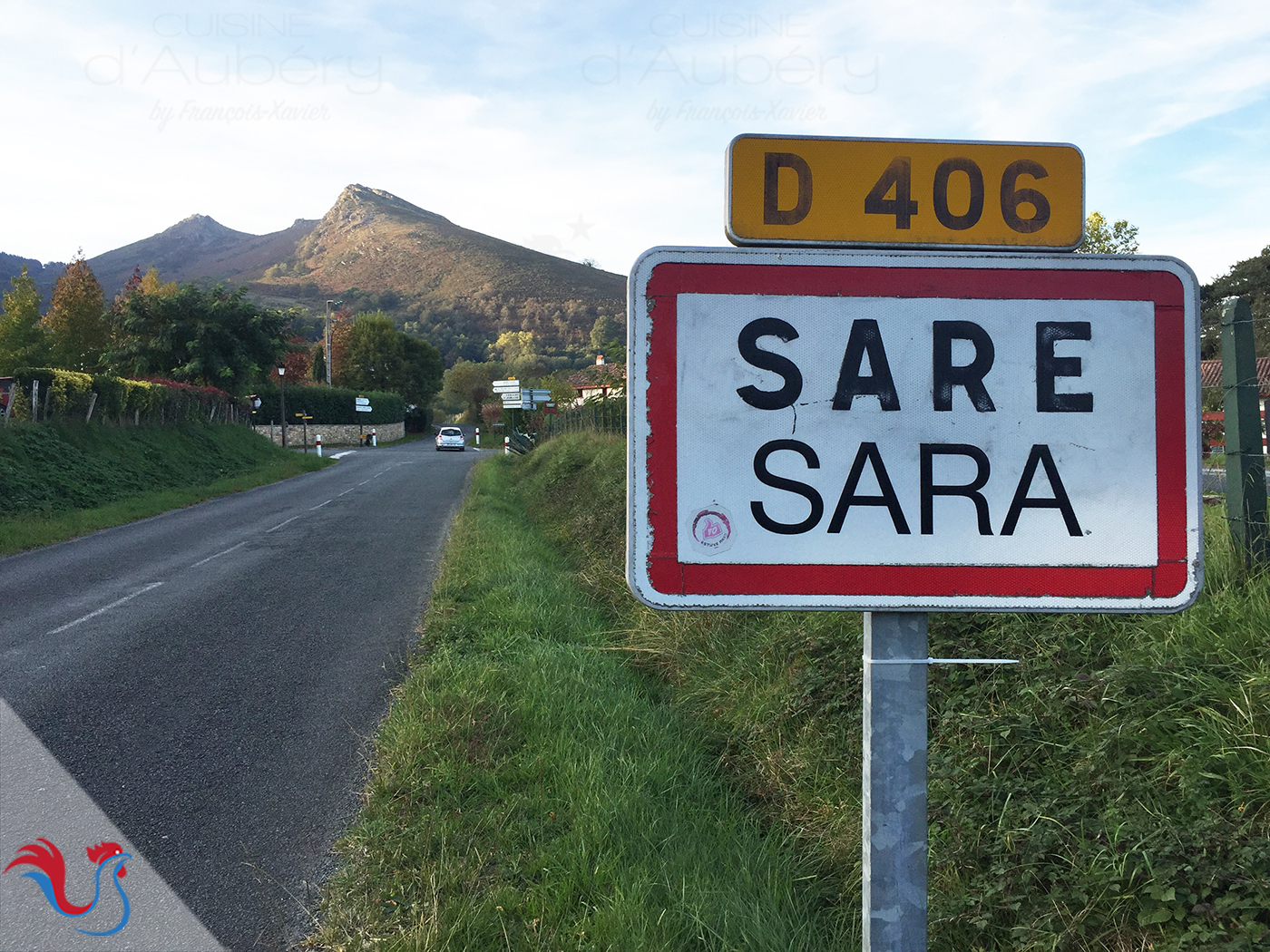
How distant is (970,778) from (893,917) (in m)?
1.95

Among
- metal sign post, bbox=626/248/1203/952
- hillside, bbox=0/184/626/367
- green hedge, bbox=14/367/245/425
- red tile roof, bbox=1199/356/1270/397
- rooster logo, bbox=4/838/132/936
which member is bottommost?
rooster logo, bbox=4/838/132/936

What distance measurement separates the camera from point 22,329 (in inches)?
1818

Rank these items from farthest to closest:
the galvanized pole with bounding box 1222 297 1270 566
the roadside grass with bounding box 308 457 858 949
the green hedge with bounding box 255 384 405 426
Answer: the green hedge with bounding box 255 384 405 426 < the galvanized pole with bounding box 1222 297 1270 566 < the roadside grass with bounding box 308 457 858 949

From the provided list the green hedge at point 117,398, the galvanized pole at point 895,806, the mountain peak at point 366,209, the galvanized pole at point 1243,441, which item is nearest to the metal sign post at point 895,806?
the galvanized pole at point 895,806

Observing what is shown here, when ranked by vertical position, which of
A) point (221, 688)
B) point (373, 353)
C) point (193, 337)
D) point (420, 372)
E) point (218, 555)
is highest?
point (373, 353)

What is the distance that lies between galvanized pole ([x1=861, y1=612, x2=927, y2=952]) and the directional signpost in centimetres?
5

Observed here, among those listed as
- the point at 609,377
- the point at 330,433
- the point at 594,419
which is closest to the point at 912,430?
the point at 609,377

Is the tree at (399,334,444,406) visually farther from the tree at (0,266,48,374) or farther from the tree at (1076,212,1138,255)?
the tree at (1076,212,1138,255)

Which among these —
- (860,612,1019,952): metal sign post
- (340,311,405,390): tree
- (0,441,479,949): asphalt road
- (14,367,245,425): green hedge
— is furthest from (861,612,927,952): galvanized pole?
(340,311,405,390): tree

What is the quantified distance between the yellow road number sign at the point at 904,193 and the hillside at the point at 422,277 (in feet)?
305

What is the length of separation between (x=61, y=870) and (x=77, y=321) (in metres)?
53.4

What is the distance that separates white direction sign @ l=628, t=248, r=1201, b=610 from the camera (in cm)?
128

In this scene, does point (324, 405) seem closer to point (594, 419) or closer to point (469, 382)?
point (594, 419)

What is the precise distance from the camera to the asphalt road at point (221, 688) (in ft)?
11.0
